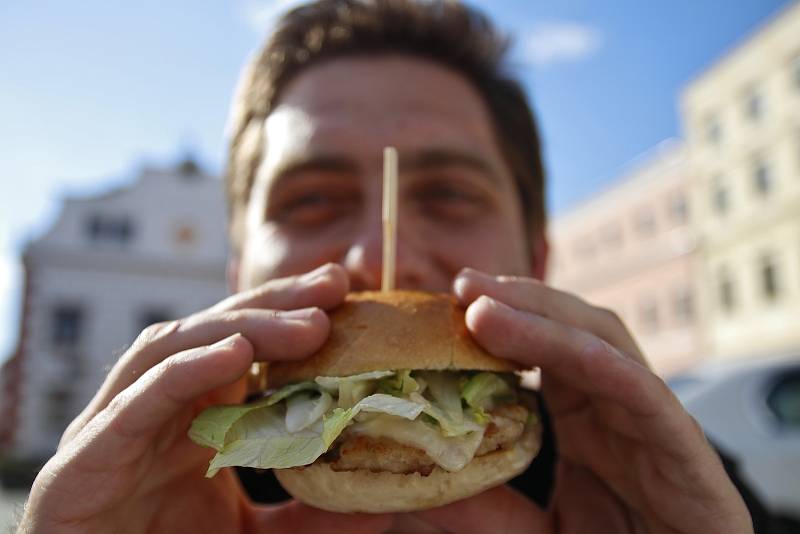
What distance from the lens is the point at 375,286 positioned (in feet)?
6.48

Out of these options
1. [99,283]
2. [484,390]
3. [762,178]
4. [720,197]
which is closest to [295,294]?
[484,390]

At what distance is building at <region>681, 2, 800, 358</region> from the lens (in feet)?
76.7

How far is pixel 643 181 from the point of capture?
103 feet

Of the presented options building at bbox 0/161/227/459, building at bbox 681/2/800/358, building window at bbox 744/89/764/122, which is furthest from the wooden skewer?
building window at bbox 744/89/764/122

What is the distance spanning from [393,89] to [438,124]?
0.90 ft

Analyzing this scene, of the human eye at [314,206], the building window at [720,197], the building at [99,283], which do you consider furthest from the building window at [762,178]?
the human eye at [314,206]

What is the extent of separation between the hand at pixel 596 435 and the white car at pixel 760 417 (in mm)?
2858

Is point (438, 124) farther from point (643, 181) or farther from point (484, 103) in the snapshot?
point (643, 181)

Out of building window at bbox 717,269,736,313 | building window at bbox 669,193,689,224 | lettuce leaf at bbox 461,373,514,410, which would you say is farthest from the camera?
building window at bbox 669,193,689,224

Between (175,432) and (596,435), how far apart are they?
3.65 feet

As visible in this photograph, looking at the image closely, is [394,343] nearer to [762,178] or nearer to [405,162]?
[405,162]

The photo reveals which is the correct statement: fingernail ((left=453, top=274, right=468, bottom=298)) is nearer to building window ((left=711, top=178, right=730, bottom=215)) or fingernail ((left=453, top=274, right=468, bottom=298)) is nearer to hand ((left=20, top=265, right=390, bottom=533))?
hand ((left=20, top=265, right=390, bottom=533))

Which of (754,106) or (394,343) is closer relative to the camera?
(394,343)

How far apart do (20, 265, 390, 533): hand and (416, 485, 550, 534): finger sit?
5.7 inches
